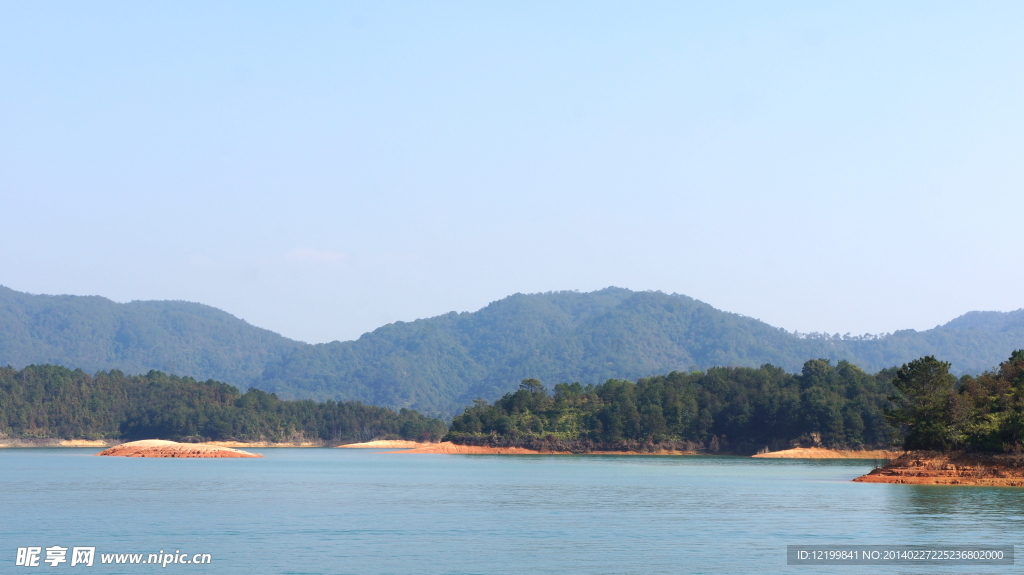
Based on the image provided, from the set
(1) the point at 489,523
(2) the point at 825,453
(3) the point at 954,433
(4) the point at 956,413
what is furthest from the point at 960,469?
(2) the point at 825,453

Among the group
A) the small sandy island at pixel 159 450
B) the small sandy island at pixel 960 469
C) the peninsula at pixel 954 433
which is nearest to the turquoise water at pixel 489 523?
the small sandy island at pixel 960 469

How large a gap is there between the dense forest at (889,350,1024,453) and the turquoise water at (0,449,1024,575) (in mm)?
4882

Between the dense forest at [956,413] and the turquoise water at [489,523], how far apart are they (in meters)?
4.88

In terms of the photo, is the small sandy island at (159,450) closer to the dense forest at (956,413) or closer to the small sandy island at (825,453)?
the small sandy island at (825,453)

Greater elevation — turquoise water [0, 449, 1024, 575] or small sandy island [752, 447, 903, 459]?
small sandy island [752, 447, 903, 459]

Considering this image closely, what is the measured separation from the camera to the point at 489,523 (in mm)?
52969

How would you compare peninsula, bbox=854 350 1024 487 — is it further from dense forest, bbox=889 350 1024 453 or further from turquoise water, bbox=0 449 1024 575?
turquoise water, bbox=0 449 1024 575

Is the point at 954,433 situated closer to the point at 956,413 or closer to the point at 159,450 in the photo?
the point at 956,413

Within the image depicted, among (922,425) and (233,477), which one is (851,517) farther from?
(233,477)

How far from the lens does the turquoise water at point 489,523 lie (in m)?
38.6

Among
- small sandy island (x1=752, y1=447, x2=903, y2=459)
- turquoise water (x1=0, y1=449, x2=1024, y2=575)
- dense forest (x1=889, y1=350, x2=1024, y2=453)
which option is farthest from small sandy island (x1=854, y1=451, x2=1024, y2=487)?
small sandy island (x1=752, y1=447, x2=903, y2=459)

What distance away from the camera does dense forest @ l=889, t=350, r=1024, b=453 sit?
265ft

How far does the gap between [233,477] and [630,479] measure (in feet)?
130

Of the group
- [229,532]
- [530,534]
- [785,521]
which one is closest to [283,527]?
[229,532]
